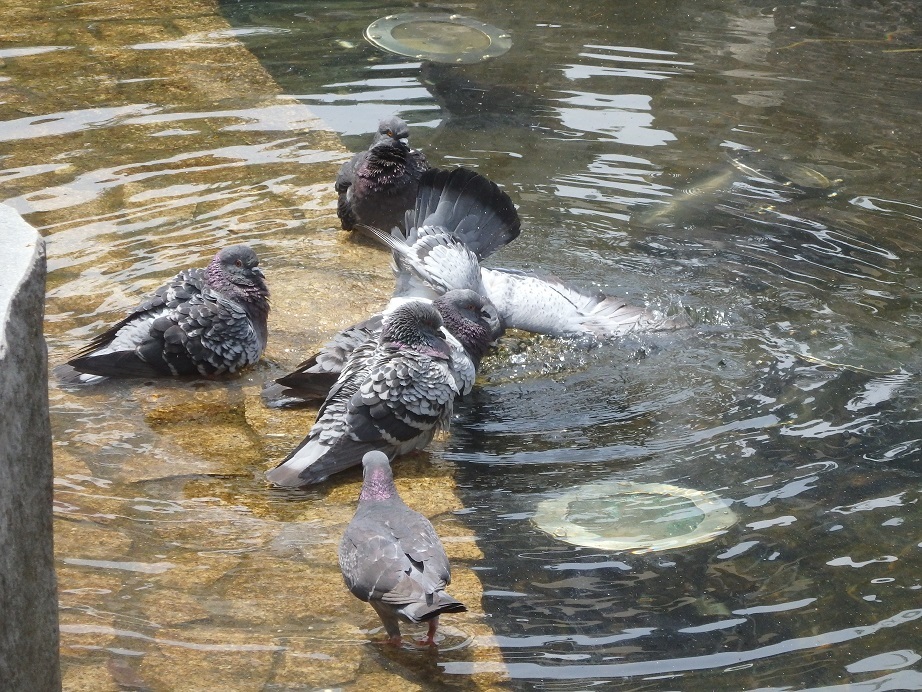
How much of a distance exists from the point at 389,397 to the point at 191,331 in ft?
3.24

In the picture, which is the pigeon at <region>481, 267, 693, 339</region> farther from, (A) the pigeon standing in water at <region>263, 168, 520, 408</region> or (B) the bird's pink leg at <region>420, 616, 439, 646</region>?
(B) the bird's pink leg at <region>420, 616, 439, 646</region>

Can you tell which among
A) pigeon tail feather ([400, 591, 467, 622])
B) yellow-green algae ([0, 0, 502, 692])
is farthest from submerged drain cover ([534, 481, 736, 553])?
pigeon tail feather ([400, 591, 467, 622])

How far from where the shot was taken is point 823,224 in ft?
20.8

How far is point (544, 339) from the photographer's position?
548 cm

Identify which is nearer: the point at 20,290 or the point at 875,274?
the point at 20,290

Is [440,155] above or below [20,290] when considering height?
below

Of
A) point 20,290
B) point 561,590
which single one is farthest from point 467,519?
point 20,290

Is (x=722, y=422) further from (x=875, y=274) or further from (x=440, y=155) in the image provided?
(x=440, y=155)

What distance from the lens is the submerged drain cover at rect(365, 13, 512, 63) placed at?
880cm

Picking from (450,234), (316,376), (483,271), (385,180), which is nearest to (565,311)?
(483,271)

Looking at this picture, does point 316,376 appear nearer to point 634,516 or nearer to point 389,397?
point 389,397

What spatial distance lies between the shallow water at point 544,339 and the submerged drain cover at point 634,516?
63 mm

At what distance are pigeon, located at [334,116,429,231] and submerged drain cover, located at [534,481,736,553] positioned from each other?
248cm

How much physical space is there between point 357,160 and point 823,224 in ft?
8.93
